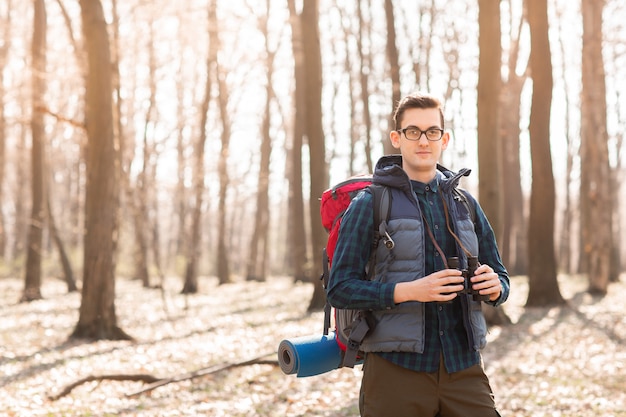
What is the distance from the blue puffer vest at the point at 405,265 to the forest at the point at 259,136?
15.6 feet

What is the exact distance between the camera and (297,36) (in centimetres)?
2156

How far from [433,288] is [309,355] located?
690 mm

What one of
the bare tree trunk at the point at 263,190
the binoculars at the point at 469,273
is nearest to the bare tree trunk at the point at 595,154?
the bare tree trunk at the point at 263,190

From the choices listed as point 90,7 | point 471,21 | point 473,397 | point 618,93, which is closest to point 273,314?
point 90,7

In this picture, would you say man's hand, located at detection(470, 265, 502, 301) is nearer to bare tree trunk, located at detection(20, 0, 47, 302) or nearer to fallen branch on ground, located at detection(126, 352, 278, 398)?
fallen branch on ground, located at detection(126, 352, 278, 398)

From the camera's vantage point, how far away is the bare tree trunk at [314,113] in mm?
15284

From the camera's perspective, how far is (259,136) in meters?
38.0

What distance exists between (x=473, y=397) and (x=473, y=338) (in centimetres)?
25

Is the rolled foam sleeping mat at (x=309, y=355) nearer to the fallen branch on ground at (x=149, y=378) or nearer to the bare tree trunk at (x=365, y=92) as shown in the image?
the fallen branch on ground at (x=149, y=378)

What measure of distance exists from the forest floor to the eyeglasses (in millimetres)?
4822

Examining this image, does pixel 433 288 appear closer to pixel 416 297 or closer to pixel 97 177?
pixel 416 297

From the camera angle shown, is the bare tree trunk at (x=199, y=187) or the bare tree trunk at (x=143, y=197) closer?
the bare tree trunk at (x=199, y=187)

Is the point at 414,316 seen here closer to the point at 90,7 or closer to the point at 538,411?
the point at 538,411

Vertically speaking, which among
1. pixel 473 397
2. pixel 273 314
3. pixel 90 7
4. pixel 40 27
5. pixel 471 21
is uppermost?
pixel 471 21
